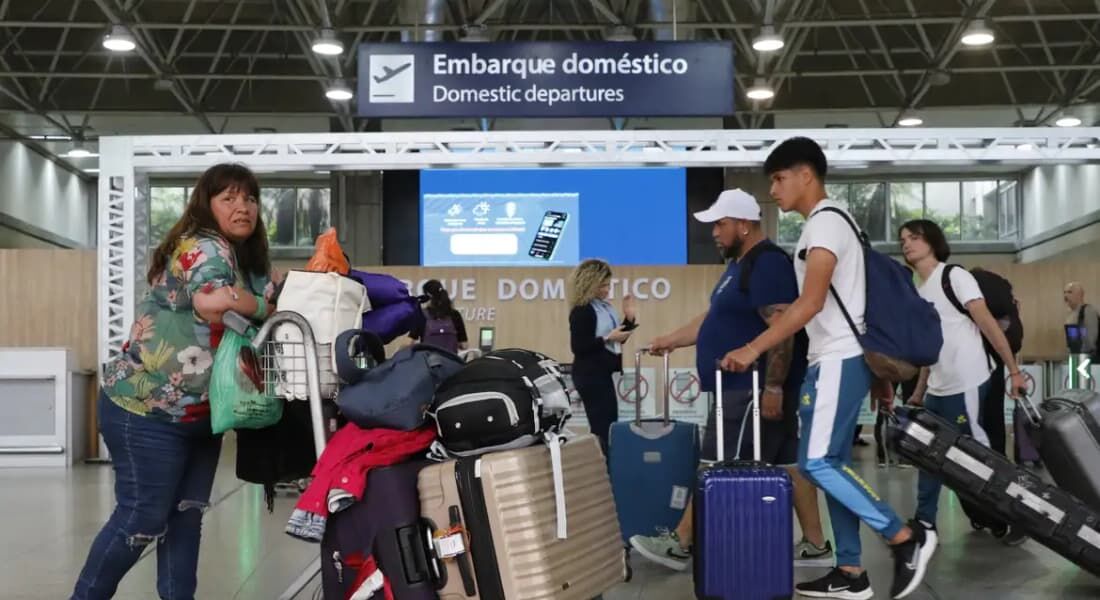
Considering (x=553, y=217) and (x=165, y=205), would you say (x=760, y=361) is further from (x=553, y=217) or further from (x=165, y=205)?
(x=165, y=205)

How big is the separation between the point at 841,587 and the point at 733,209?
1.48m

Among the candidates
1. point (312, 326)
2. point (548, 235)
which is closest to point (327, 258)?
point (312, 326)

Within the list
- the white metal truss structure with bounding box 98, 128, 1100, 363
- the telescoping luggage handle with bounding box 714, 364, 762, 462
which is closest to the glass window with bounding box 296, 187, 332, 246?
the white metal truss structure with bounding box 98, 128, 1100, 363

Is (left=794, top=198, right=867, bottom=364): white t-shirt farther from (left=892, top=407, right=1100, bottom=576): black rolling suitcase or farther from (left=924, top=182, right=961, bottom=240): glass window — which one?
(left=924, top=182, right=961, bottom=240): glass window

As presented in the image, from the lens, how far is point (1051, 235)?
79.9 feet

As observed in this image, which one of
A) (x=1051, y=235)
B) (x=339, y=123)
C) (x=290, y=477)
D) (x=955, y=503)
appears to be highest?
(x=339, y=123)

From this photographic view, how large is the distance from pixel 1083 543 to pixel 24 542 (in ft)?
15.2

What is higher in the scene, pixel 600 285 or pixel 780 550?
pixel 600 285

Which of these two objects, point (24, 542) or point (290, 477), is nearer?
point (290, 477)

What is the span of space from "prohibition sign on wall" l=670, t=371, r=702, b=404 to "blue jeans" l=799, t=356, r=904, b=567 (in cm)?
1027

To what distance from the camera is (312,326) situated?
3.44 metres

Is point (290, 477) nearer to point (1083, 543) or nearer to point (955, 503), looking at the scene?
point (1083, 543)

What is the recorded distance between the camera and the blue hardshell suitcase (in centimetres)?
549

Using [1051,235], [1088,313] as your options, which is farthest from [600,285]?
[1051,235]
